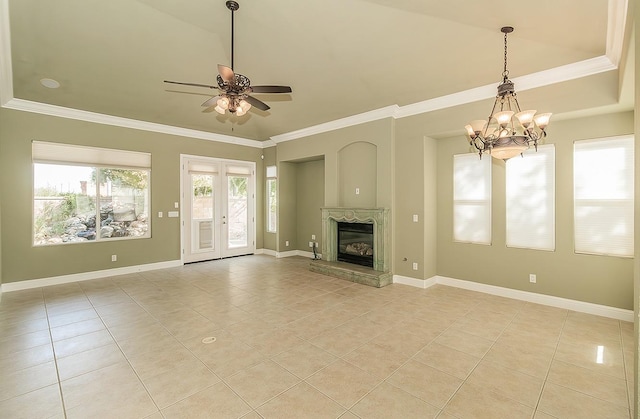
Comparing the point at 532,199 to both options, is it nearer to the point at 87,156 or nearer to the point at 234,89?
the point at 234,89

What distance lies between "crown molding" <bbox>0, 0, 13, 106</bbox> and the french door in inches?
115

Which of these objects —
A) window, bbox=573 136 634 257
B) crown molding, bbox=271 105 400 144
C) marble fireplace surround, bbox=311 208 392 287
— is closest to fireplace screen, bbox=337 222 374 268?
marble fireplace surround, bbox=311 208 392 287

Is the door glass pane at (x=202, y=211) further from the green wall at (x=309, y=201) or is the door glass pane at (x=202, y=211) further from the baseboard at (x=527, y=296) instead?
the baseboard at (x=527, y=296)

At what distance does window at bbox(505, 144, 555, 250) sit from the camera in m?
4.19

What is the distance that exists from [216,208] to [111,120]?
2808 mm

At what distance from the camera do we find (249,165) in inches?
316

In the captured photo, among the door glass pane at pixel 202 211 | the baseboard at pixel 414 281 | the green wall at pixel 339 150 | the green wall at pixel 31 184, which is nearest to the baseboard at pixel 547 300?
the baseboard at pixel 414 281

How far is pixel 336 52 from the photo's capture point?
4066 millimetres

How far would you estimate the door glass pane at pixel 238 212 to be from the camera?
766cm

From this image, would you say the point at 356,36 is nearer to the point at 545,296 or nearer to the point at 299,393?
the point at 299,393

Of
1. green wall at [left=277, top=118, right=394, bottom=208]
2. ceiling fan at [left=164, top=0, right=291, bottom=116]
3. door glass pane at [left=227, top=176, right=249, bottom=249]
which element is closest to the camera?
ceiling fan at [left=164, top=0, right=291, bottom=116]

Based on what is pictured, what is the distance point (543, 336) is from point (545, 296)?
125 cm

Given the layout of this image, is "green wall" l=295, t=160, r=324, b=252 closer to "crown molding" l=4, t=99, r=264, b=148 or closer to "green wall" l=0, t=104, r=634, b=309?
"green wall" l=0, t=104, r=634, b=309

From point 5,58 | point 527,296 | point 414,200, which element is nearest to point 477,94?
point 414,200
